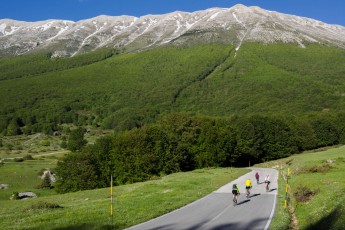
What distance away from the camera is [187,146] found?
271 feet

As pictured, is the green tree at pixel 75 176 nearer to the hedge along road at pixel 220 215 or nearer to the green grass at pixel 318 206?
the hedge along road at pixel 220 215

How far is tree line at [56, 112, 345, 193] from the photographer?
226ft

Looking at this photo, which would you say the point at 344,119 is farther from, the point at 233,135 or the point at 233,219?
the point at 233,219

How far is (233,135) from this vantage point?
298ft

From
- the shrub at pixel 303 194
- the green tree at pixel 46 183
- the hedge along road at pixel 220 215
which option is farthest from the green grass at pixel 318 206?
the green tree at pixel 46 183

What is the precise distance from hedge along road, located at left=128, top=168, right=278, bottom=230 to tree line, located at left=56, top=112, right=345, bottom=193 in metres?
35.2

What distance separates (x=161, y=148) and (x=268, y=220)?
164ft

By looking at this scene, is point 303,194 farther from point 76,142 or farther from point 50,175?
point 76,142

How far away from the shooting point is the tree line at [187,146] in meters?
68.8

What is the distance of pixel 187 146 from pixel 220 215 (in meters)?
56.2

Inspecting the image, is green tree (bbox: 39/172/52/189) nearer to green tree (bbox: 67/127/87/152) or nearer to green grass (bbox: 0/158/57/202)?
green grass (bbox: 0/158/57/202)

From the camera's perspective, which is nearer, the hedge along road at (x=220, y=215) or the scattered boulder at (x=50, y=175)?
the hedge along road at (x=220, y=215)

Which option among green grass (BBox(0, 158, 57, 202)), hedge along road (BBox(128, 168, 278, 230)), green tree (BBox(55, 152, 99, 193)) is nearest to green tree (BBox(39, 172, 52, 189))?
green grass (BBox(0, 158, 57, 202))

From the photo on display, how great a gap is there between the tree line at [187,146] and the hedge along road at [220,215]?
115 feet
